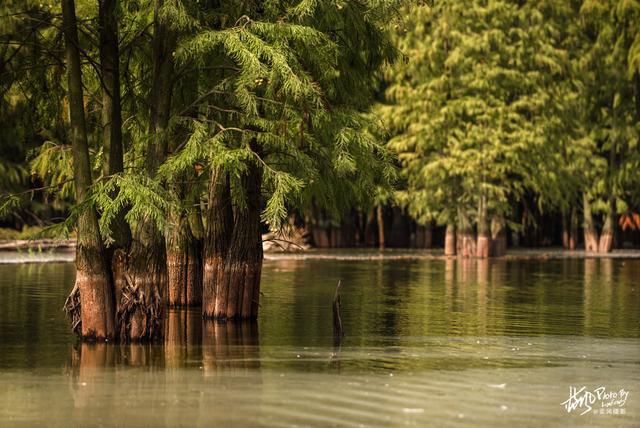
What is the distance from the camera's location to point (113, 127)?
25.0 meters

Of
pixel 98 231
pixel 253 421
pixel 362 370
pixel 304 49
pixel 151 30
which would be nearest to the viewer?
pixel 253 421

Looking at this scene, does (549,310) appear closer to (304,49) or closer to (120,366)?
(304,49)

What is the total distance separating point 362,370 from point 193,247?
11.9 meters

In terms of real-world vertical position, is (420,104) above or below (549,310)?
above

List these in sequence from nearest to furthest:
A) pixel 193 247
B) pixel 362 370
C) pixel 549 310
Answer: pixel 362 370, pixel 193 247, pixel 549 310

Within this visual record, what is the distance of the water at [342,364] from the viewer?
17.3 meters

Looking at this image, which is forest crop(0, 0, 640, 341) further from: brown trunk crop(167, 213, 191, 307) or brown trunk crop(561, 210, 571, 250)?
brown trunk crop(561, 210, 571, 250)

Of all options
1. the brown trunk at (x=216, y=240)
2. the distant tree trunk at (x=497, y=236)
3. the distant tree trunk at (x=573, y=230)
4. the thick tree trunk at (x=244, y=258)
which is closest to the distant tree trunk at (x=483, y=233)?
the distant tree trunk at (x=497, y=236)

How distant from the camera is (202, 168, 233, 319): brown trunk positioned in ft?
92.6

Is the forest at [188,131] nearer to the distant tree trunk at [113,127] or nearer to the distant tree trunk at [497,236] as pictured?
the distant tree trunk at [113,127]

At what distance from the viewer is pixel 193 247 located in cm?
3259

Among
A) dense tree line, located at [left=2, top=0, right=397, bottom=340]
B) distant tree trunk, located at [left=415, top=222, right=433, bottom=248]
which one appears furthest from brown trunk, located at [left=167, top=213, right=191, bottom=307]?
distant tree trunk, located at [left=415, top=222, right=433, bottom=248]

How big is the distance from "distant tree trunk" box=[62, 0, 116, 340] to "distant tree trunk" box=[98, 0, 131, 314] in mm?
284

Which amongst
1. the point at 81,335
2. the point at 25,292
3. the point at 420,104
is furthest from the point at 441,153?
the point at 81,335
